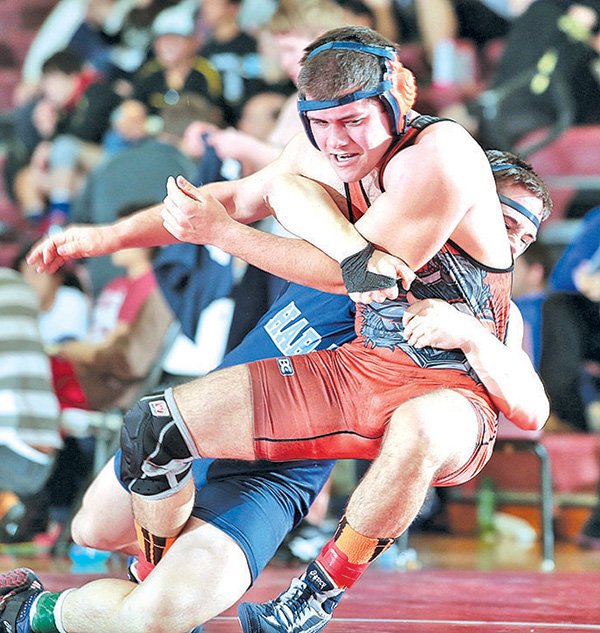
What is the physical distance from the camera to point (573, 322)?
5.19m

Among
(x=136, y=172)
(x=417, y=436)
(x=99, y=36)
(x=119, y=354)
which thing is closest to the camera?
(x=417, y=436)

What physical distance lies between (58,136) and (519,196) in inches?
173

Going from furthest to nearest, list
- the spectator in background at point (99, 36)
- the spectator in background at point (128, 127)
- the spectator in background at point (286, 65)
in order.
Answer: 1. the spectator in background at point (99, 36)
2. the spectator in background at point (128, 127)
3. the spectator in background at point (286, 65)

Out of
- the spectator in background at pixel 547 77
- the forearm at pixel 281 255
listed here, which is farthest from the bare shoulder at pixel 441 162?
the spectator in background at pixel 547 77

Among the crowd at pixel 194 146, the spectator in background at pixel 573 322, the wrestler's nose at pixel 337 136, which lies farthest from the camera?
the spectator in background at pixel 573 322

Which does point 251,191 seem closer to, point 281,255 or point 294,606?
point 281,255

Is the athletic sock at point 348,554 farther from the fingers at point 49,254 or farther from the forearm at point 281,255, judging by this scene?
the fingers at point 49,254

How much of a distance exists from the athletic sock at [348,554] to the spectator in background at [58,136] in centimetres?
427

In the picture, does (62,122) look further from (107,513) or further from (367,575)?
(107,513)

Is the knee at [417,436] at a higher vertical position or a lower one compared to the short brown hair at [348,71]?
lower

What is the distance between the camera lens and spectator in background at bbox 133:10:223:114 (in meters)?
5.77

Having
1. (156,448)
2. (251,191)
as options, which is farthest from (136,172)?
(156,448)

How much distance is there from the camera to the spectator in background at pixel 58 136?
613cm

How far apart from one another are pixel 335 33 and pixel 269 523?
105cm
